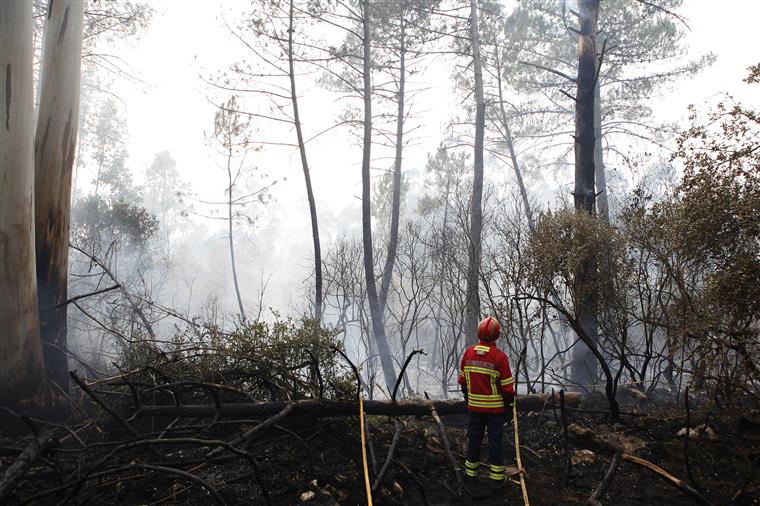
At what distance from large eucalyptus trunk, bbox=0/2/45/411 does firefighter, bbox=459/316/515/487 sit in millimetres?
4606

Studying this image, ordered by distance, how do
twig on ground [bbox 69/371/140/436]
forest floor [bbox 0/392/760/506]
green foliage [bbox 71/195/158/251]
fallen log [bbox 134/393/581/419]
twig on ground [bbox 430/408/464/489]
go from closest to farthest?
1. twig on ground [bbox 69/371/140/436]
2. forest floor [bbox 0/392/760/506]
3. twig on ground [bbox 430/408/464/489]
4. fallen log [bbox 134/393/581/419]
5. green foliage [bbox 71/195/158/251]

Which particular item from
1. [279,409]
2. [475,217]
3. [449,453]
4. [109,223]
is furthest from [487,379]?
[109,223]

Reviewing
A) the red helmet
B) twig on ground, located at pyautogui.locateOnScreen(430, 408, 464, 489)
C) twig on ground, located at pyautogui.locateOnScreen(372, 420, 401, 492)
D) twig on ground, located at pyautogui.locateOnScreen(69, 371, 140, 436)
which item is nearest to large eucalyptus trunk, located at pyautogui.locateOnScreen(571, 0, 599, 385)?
the red helmet

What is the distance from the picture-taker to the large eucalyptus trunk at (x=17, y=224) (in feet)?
15.2

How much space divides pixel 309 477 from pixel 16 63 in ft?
17.7

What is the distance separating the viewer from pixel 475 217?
1330 cm

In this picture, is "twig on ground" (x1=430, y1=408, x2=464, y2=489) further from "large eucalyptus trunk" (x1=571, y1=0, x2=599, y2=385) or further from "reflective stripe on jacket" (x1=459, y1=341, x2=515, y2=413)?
"large eucalyptus trunk" (x1=571, y1=0, x2=599, y2=385)

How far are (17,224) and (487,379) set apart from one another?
5.35 meters

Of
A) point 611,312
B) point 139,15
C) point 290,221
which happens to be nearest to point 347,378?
point 611,312

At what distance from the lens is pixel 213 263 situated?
54.0m

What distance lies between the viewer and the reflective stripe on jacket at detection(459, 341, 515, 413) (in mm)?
4410

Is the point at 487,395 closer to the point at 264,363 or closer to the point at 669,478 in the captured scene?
the point at 669,478

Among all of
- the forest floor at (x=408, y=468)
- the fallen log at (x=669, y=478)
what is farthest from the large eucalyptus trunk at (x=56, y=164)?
the fallen log at (x=669, y=478)

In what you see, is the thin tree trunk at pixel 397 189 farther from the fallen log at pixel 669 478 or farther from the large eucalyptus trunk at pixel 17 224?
the fallen log at pixel 669 478
